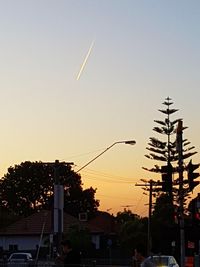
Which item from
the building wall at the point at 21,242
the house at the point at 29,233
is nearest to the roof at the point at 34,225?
the house at the point at 29,233

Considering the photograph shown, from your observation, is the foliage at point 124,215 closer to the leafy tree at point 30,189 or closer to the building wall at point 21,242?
the leafy tree at point 30,189

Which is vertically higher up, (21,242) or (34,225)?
(34,225)

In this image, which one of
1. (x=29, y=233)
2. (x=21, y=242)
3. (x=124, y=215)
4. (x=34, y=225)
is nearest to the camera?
(x=29, y=233)

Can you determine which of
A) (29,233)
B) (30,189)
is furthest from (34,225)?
(30,189)

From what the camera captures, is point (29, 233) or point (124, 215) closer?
point (29, 233)

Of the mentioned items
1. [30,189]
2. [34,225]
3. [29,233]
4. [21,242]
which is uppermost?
[30,189]

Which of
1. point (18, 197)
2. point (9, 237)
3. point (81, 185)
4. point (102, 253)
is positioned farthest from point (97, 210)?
point (102, 253)

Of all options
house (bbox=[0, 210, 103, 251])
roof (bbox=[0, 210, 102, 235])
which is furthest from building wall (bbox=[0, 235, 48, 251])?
roof (bbox=[0, 210, 102, 235])

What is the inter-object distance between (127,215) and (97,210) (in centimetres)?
1380

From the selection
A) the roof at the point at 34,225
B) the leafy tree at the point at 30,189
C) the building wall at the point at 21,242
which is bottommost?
the building wall at the point at 21,242

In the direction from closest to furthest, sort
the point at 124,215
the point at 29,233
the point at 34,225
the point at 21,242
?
the point at 29,233, the point at 21,242, the point at 34,225, the point at 124,215

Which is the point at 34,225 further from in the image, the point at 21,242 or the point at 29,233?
the point at 21,242

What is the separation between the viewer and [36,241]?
84.7 metres

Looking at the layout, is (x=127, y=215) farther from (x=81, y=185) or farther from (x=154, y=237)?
(x=154, y=237)
